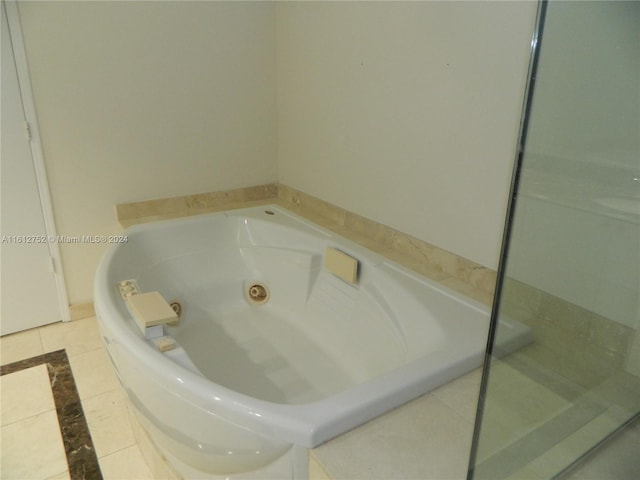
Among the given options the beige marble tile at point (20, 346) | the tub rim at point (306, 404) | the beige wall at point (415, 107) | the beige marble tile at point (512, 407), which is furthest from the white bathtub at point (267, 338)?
the beige marble tile at point (20, 346)

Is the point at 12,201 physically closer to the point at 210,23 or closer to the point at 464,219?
the point at 210,23

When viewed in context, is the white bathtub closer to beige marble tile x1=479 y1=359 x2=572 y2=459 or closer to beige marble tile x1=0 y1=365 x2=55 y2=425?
beige marble tile x1=479 y1=359 x2=572 y2=459

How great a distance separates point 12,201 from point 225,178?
1.02m

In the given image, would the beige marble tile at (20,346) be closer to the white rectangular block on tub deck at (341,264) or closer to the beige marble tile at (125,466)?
the beige marble tile at (125,466)

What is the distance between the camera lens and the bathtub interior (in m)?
1.67

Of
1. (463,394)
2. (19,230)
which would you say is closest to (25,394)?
(19,230)

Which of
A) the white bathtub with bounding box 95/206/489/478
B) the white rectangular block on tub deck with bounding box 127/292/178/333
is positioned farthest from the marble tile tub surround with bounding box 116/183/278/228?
the white rectangular block on tub deck with bounding box 127/292/178/333

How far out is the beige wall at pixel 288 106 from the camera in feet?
5.16

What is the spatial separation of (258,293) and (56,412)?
981 mm

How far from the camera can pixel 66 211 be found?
2223 millimetres

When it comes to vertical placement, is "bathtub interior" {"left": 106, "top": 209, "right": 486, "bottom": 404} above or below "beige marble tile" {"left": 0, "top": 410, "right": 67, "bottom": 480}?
above

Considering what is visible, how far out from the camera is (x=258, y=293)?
2338 millimetres

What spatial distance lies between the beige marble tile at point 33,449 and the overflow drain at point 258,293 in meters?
0.96

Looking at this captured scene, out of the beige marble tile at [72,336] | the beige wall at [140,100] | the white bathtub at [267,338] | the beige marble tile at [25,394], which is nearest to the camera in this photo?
the white bathtub at [267,338]
